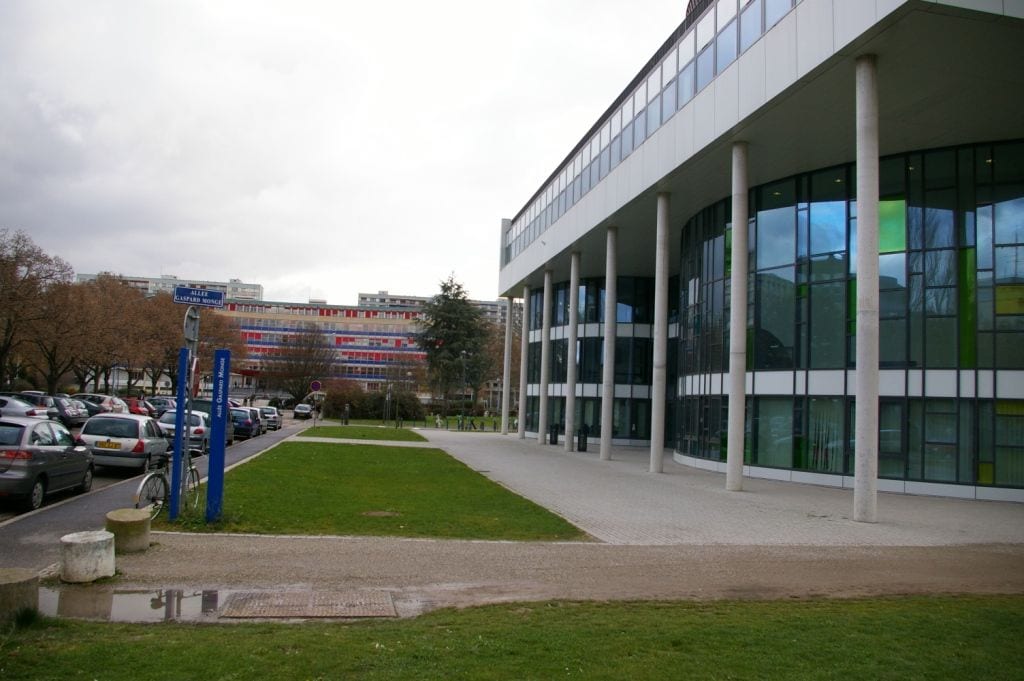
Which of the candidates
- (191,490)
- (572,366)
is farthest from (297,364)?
(191,490)

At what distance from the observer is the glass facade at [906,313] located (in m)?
18.8

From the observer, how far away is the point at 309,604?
7.23 metres

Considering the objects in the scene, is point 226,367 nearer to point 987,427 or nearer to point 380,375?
point 987,427

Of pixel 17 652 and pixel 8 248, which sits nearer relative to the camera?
pixel 17 652

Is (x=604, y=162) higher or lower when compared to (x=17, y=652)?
higher

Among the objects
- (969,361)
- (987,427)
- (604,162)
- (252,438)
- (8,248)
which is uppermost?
(604,162)

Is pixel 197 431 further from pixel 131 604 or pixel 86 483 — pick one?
pixel 131 604

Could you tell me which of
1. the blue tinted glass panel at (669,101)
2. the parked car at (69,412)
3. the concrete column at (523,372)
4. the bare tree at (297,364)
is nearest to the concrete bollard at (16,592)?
the blue tinted glass panel at (669,101)

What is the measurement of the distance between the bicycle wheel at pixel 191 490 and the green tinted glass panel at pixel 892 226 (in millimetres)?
18004

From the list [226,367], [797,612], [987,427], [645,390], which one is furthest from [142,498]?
[645,390]

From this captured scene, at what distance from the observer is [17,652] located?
17.9 feet

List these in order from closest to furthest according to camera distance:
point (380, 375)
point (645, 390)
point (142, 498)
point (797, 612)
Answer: point (797, 612)
point (142, 498)
point (645, 390)
point (380, 375)

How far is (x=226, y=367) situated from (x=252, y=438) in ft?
86.2

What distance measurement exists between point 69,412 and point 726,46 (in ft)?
103
